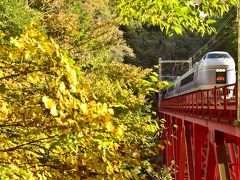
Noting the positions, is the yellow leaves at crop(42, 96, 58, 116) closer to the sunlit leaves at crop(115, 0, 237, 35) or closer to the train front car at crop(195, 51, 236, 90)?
the sunlit leaves at crop(115, 0, 237, 35)

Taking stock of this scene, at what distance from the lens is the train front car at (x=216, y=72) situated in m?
21.0

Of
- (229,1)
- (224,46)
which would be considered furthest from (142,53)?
(229,1)

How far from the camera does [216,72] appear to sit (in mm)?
21375

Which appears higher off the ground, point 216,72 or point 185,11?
point 216,72

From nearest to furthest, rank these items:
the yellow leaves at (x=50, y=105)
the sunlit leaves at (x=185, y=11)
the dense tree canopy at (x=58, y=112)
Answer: the yellow leaves at (x=50, y=105) < the dense tree canopy at (x=58, y=112) < the sunlit leaves at (x=185, y=11)

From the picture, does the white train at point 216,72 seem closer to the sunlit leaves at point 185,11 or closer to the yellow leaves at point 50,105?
the sunlit leaves at point 185,11

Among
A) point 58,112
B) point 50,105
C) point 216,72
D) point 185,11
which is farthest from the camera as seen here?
point 216,72

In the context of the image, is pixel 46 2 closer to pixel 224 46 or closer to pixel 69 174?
pixel 69 174

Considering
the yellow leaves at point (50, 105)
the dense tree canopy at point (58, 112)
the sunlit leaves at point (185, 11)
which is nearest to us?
the yellow leaves at point (50, 105)

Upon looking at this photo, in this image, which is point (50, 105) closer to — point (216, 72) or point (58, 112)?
point (58, 112)

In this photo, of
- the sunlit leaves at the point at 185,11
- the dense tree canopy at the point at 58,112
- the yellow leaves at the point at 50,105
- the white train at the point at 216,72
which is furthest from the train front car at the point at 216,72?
the yellow leaves at the point at 50,105

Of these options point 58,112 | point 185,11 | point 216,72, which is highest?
point 216,72

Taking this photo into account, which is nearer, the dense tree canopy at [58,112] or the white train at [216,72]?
the dense tree canopy at [58,112]

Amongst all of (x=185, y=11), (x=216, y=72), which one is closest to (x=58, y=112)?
(x=185, y=11)
